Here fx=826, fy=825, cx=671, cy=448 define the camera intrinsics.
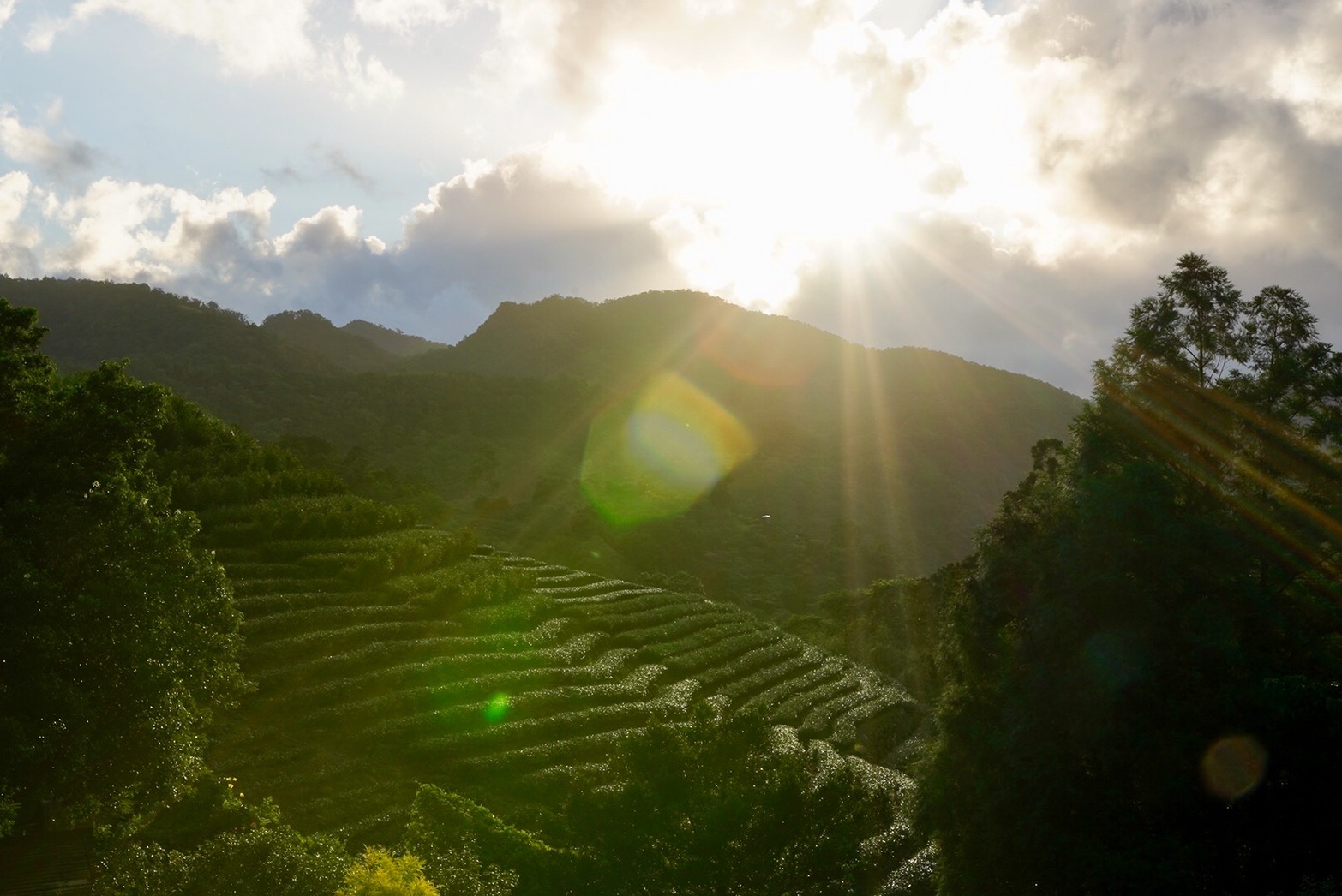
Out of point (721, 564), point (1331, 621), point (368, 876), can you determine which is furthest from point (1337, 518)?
point (721, 564)

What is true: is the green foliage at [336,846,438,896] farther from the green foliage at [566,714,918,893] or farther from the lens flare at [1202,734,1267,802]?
the lens flare at [1202,734,1267,802]

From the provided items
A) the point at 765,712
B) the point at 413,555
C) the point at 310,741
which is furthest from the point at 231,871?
the point at 413,555

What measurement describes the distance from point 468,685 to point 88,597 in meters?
22.5

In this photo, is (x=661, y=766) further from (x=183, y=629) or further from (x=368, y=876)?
(x=183, y=629)

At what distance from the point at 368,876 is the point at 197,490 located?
44.1m

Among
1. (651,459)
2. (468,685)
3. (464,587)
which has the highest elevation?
(651,459)

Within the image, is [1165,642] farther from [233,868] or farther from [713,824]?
[233,868]

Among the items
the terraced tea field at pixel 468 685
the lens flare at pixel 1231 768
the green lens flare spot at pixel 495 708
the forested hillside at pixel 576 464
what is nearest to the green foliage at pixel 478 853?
the terraced tea field at pixel 468 685

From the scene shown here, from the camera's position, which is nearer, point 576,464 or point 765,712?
point 765,712

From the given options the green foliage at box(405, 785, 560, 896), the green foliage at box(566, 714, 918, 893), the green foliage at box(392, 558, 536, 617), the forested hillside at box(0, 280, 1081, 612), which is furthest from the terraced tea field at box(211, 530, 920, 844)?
the forested hillside at box(0, 280, 1081, 612)

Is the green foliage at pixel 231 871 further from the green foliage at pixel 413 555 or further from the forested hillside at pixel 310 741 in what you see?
the green foliage at pixel 413 555

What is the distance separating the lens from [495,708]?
39469 millimetres

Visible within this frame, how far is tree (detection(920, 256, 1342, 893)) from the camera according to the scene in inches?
791

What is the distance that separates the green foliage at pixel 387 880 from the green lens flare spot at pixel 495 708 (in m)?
21.3
